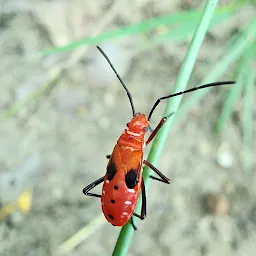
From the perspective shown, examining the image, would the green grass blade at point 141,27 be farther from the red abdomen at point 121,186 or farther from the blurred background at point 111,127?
the red abdomen at point 121,186

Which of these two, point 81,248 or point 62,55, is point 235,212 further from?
point 62,55

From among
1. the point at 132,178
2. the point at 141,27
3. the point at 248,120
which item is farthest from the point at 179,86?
the point at 248,120

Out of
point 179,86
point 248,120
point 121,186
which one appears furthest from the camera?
point 248,120

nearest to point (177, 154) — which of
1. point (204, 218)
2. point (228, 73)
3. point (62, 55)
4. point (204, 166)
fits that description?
point (204, 166)

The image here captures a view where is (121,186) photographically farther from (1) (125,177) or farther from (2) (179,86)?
(2) (179,86)

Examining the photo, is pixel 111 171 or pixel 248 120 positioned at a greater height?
pixel 111 171

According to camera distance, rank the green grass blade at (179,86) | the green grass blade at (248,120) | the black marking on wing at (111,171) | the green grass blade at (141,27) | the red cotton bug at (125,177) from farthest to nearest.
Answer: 1. the green grass blade at (248,120)
2. the green grass blade at (141,27)
3. the black marking on wing at (111,171)
4. the red cotton bug at (125,177)
5. the green grass blade at (179,86)

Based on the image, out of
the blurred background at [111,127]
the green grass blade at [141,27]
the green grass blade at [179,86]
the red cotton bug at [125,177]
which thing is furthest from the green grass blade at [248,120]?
the green grass blade at [179,86]
